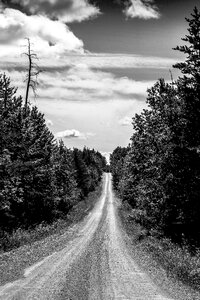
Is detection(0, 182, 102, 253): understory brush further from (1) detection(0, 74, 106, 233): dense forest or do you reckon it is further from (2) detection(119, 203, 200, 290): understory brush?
(2) detection(119, 203, 200, 290): understory brush

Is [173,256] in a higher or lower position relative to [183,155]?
lower

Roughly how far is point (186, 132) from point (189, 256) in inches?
270

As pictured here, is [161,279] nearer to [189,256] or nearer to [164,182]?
[189,256]

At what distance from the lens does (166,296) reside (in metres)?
10.8

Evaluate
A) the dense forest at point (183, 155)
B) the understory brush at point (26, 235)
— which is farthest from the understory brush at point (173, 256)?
the understory brush at point (26, 235)

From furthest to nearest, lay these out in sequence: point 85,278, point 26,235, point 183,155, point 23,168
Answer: point 23,168 < point 26,235 < point 183,155 < point 85,278

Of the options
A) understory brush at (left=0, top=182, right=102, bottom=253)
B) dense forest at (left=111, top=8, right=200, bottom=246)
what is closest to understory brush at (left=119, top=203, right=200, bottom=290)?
dense forest at (left=111, top=8, right=200, bottom=246)

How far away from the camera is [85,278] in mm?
13422

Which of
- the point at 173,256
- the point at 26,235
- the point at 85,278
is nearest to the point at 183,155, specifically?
the point at 173,256

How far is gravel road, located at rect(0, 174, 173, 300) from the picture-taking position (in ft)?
35.5

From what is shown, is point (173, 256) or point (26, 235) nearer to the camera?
point (173, 256)

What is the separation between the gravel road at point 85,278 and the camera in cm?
1082

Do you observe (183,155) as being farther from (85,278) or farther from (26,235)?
(26,235)

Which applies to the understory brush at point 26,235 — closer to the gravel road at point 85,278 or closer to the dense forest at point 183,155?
the gravel road at point 85,278
